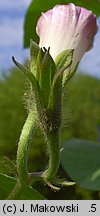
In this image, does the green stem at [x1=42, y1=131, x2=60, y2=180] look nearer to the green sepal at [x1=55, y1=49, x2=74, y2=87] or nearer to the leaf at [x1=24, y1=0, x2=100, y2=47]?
the green sepal at [x1=55, y1=49, x2=74, y2=87]

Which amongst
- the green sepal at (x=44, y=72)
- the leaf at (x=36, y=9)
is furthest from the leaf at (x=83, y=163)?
A: the green sepal at (x=44, y=72)

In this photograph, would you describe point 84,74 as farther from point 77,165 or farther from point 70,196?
point 77,165

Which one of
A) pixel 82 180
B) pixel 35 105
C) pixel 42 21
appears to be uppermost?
pixel 42 21

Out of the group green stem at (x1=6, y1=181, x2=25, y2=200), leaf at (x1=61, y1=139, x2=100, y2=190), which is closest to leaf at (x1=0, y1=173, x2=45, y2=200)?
green stem at (x1=6, y1=181, x2=25, y2=200)

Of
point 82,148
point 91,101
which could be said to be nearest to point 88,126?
point 91,101

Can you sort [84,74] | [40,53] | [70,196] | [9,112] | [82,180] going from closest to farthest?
[40,53], [82,180], [70,196], [9,112], [84,74]

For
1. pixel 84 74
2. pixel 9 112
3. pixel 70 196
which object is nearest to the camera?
pixel 70 196

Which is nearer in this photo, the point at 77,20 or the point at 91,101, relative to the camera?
the point at 77,20

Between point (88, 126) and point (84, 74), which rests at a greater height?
point (84, 74)
